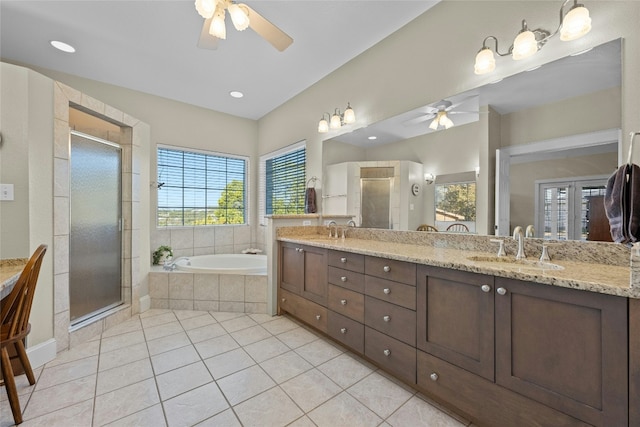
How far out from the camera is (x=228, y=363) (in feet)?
6.23

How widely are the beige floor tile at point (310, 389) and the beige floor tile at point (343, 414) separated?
0.16 ft

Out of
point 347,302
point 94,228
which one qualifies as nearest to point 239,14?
point 347,302

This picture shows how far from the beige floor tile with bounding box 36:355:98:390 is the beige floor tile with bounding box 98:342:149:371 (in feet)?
0.16

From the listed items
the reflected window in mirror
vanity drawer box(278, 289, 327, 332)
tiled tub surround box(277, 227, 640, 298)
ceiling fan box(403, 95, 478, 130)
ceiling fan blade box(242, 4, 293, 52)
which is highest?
ceiling fan blade box(242, 4, 293, 52)

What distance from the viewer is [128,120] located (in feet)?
9.12

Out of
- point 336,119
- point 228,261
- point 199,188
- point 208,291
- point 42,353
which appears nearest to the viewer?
point 42,353

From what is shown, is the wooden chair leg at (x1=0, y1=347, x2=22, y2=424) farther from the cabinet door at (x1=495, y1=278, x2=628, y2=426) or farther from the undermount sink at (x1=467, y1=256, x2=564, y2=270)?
the undermount sink at (x1=467, y1=256, x2=564, y2=270)

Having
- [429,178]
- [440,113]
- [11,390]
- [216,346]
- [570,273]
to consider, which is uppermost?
[440,113]

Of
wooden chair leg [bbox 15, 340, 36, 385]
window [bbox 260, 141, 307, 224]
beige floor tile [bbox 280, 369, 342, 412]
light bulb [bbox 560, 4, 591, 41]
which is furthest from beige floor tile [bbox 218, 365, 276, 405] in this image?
light bulb [bbox 560, 4, 591, 41]

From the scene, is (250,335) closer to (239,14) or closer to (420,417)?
(420,417)

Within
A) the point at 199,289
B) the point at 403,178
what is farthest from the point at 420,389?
the point at 199,289

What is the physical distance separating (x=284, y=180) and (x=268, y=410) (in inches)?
122

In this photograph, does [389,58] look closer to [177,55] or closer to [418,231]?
[418,231]

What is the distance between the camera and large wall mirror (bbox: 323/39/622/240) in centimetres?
137
